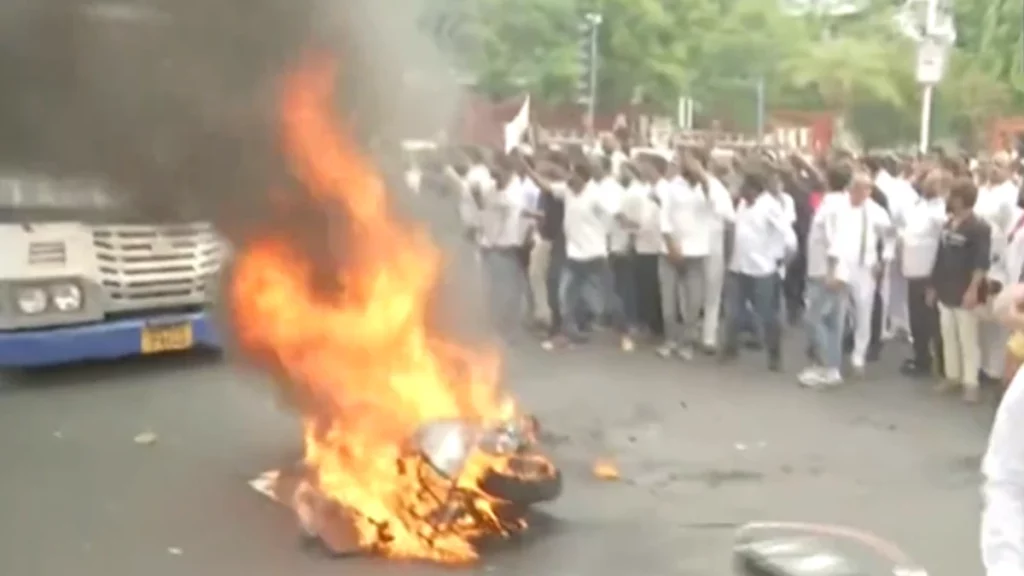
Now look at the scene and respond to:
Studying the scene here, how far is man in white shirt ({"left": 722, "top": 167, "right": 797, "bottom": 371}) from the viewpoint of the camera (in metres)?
9.77

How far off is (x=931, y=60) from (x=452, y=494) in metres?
8.36

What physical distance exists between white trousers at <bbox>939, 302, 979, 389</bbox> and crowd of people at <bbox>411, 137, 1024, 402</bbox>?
0.01m

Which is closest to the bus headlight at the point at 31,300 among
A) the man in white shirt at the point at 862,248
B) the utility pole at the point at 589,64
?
the man in white shirt at the point at 862,248

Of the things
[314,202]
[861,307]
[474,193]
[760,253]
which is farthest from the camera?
[474,193]

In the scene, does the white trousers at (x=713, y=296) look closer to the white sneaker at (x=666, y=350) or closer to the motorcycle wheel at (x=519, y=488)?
the white sneaker at (x=666, y=350)

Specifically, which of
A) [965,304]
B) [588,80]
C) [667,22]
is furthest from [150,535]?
[667,22]

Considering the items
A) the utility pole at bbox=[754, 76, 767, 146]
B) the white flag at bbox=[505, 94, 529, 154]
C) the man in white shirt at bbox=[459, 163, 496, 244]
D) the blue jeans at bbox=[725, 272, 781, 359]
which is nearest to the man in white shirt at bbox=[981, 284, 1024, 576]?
the blue jeans at bbox=[725, 272, 781, 359]

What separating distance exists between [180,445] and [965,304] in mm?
4774

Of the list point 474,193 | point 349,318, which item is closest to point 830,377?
point 474,193

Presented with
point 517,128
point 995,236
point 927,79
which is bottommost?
point 995,236

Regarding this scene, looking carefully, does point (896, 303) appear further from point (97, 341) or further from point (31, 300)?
point (31, 300)

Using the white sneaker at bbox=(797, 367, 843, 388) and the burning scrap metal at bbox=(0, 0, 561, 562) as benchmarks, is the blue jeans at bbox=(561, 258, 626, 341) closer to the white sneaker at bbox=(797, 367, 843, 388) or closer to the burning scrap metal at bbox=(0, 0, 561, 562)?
the white sneaker at bbox=(797, 367, 843, 388)

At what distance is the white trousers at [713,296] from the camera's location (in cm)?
1024

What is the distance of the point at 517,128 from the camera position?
40.3 ft
